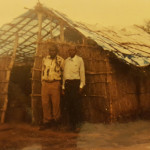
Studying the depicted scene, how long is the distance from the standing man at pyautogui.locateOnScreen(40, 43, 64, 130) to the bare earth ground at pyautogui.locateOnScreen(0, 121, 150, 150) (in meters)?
0.39

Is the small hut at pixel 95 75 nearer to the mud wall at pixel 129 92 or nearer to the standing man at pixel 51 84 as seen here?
the mud wall at pixel 129 92

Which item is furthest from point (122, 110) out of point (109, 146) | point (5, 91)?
point (5, 91)

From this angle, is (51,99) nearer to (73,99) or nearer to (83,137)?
(73,99)

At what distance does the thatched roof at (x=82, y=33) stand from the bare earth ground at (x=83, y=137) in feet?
6.12

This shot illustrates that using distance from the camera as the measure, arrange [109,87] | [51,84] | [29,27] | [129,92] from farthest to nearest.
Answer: [29,27] < [129,92] < [109,87] < [51,84]

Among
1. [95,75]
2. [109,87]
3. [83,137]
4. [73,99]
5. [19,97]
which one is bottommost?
[83,137]

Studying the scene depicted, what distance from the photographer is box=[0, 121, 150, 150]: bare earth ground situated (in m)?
4.40

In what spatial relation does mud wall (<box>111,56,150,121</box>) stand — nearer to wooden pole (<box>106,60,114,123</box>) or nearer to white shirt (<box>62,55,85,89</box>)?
wooden pole (<box>106,60,114,123</box>)

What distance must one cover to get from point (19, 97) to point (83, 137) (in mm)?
3699

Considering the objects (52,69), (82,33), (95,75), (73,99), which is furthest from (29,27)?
(73,99)

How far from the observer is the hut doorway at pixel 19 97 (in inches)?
292

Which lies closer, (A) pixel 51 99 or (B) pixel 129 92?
(A) pixel 51 99

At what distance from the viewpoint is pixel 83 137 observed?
5.19 meters

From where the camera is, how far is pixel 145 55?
7.38 m
